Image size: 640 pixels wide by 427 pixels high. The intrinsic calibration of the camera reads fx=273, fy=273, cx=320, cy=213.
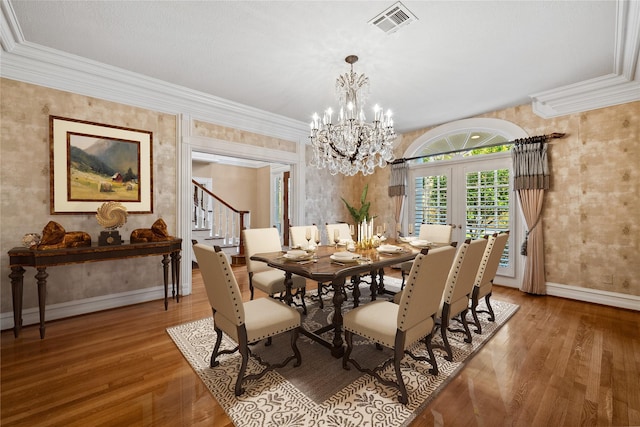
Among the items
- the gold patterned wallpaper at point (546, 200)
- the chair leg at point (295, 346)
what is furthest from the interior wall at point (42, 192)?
the chair leg at point (295, 346)

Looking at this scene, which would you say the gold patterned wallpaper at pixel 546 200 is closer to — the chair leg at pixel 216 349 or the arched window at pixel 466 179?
the arched window at pixel 466 179

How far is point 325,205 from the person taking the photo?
19.1 feet

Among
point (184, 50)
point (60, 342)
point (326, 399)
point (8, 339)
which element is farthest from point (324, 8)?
point (8, 339)

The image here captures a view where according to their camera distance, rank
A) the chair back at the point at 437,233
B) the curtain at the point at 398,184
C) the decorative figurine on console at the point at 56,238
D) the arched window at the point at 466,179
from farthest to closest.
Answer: the curtain at the point at 398,184 < the arched window at the point at 466,179 < the chair back at the point at 437,233 < the decorative figurine on console at the point at 56,238

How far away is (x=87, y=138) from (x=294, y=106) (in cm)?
266

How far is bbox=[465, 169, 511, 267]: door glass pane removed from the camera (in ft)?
14.3

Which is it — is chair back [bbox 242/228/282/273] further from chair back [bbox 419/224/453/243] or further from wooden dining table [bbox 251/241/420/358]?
chair back [bbox 419/224/453/243]

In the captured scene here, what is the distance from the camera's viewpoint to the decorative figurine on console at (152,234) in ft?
10.6

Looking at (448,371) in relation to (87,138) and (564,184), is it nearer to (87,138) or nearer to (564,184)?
(564,184)

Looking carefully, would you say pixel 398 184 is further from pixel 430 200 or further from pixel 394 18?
pixel 394 18

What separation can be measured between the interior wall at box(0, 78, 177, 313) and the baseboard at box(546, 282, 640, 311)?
5605 mm

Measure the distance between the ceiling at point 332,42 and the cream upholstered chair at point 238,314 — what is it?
6.51 ft

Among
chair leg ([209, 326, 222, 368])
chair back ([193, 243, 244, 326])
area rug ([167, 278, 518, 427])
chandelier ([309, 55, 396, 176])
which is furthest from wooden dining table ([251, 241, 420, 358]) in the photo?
chandelier ([309, 55, 396, 176])

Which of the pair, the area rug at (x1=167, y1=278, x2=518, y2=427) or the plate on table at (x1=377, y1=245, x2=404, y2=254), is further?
the plate on table at (x1=377, y1=245, x2=404, y2=254)
